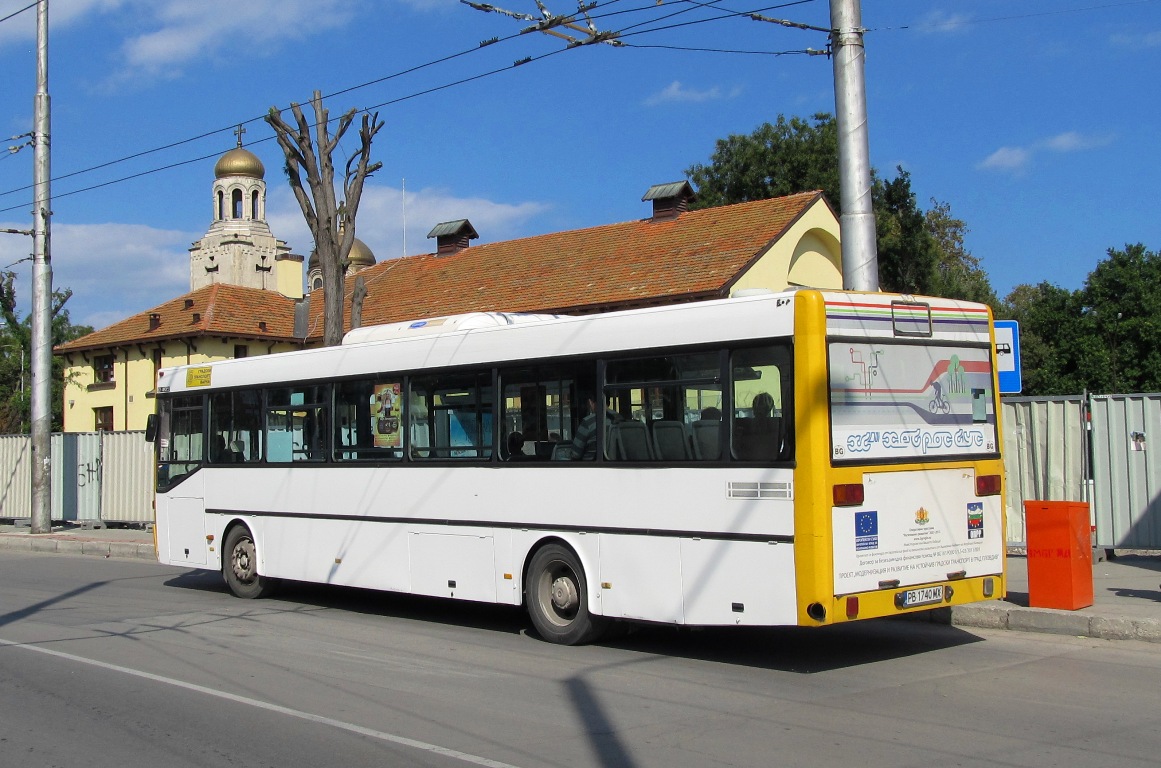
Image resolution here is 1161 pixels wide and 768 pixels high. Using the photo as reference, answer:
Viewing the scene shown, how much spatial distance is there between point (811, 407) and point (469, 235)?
34366 mm

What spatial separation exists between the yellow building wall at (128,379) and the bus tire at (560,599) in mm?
35284

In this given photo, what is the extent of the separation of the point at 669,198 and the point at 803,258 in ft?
15.6

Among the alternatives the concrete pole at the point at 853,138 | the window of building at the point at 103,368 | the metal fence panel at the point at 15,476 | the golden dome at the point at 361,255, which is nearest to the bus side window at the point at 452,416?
the concrete pole at the point at 853,138

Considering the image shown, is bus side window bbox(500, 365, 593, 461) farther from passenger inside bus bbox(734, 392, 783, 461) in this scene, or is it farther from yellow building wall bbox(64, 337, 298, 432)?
yellow building wall bbox(64, 337, 298, 432)

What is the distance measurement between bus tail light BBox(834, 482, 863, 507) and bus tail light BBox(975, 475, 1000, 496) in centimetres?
144

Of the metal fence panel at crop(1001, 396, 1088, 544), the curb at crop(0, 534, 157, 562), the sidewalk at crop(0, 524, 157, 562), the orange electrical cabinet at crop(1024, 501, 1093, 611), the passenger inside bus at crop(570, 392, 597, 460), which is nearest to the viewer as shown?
the passenger inside bus at crop(570, 392, 597, 460)

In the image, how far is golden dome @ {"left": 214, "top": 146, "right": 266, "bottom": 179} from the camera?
8244 cm

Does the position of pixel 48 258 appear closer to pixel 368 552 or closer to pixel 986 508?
pixel 368 552

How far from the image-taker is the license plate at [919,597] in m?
8.65

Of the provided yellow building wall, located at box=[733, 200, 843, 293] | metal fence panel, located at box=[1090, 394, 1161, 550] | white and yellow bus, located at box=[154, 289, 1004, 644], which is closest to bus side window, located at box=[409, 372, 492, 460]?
white and yellow bus, located at box=[154, 289, 1004, 644]

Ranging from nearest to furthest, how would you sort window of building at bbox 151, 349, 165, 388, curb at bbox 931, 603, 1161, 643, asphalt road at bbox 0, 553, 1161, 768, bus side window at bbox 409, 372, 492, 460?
asphalt road at bbox 0, 553, 1161, 768 → curb at bbox 931, 603, 1161, 643 → bus side window at bbox 409, 372, 492, 460 → window of building at bbox 151, 349, 165, 388

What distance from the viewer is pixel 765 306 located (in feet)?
28.3

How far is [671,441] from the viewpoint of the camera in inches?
366

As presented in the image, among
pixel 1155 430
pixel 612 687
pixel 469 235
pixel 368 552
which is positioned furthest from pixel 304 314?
pixel 612 687
